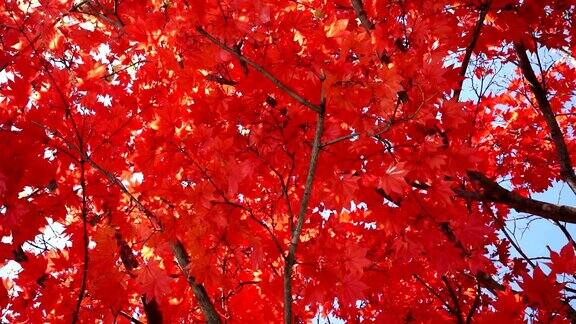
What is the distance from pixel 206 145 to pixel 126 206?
1.37m

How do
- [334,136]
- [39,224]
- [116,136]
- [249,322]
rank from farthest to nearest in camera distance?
[249,322]
[116,136]
[39,224]
[334,136]

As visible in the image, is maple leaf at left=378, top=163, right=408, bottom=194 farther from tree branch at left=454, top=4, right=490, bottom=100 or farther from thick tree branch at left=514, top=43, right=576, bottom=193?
thick tree branch at left=514, top=43, right=576, bottom=193

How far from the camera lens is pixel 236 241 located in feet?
10.4

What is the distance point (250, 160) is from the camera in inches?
125

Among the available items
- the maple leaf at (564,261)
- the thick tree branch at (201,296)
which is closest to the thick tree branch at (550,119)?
the maple leaf at (564,261)

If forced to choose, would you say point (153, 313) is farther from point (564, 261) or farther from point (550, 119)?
point (550, 119)

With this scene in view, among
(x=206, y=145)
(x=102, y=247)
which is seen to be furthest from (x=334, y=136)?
(x=102, y=247)

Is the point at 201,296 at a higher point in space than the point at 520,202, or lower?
lower

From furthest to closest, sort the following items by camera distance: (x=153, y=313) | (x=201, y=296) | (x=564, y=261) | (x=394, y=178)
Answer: (x=153, y=313) < (x=564, y=261) < (x=201, y=296) < (x=394, y=178)

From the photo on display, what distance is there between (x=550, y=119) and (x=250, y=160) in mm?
3554

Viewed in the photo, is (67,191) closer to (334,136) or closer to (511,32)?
(334,136)

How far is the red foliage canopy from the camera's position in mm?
2990

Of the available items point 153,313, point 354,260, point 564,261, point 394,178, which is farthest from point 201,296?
point 564,261

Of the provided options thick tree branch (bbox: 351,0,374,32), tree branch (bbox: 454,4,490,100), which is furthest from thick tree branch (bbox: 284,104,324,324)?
tree branch (bbox: 454,4,490,100)
